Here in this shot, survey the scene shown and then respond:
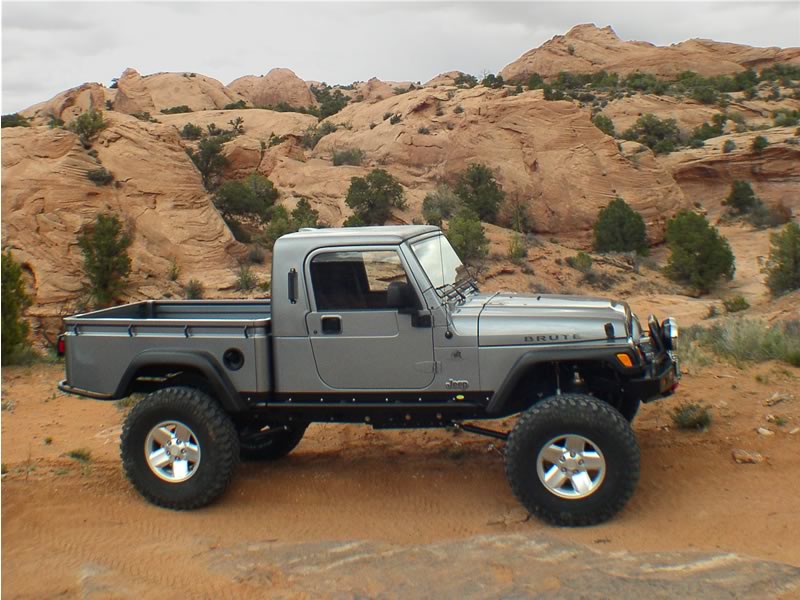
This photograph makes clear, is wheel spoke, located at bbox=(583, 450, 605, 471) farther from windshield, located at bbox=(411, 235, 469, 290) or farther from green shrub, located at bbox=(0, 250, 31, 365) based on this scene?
green shrub, located at bbox=(0, 250, 31, 365)

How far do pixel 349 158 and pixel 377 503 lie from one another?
30998 millimetres

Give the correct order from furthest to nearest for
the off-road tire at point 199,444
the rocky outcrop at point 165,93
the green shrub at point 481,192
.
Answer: the rocky outcrop at point 165,93 < the green shrub at point 481,192 < the off-road tire at point 199,444

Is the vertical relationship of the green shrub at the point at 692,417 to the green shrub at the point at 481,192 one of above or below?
below

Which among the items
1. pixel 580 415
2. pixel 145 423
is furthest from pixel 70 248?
pixel 580 415

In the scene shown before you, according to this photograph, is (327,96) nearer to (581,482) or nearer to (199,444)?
(199,444)

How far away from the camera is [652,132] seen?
44031 mm

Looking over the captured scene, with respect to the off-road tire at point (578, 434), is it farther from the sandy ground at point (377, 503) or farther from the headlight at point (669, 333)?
the headlight at point (669, 333)

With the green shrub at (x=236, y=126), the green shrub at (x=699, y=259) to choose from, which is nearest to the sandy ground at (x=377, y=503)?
the green shrub at (x=699, y=259)

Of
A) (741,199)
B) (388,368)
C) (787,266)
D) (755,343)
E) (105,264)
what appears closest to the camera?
(388,368)

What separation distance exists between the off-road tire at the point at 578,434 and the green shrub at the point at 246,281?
16525 mm

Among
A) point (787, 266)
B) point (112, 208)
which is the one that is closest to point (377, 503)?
point (787, 266)

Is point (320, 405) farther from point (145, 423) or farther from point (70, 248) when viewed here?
point (70, 248)

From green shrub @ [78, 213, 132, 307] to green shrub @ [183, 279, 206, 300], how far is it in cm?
145

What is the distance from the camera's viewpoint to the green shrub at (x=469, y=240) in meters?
24.3
